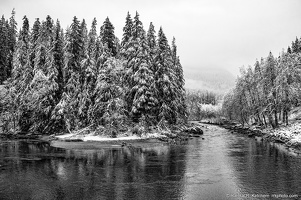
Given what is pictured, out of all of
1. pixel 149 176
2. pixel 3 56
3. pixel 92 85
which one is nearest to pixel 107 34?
pixel 92 85

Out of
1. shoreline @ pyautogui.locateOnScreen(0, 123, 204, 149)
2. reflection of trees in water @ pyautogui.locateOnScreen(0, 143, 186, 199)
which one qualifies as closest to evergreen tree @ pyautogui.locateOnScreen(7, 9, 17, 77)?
shoreline @ pyautogui.locateOnScreen(0, 123, 204, 149)

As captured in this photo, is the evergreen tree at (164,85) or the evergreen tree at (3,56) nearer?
the evergreen tree at (164,85)

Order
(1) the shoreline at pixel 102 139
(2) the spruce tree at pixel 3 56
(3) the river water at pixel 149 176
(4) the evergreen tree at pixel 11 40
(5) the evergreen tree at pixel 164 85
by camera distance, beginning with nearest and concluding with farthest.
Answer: (3) the river water at pixel 149 176 → (1) the shoreline at pixel 102 139 → (5) the evergreen tree at pixel 164 85 → (2) the spruce tree at pixel 3 56 → (4) the evergreen tree at pixel 11 40

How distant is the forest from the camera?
4103 centimetres

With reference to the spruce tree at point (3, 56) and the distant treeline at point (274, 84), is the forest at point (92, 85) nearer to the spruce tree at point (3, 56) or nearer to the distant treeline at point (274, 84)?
the spruce tree at point (3, 56)

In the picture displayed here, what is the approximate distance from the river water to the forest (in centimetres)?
1403

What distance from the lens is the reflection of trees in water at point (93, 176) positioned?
14844mm

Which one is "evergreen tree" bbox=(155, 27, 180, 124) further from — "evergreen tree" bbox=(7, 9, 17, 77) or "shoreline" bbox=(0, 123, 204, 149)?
"evergreen tree" bbox=(7, 9, 17, 77)

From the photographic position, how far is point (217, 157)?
26.4 meters

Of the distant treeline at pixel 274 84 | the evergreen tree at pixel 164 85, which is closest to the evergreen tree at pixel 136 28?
the evergreen tree at pixel 164 85

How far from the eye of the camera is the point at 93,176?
18.6m

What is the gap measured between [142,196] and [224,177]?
6.90 metres

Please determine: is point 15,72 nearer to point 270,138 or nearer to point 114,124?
point 114,124

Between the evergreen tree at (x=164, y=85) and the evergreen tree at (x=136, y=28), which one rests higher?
the evergreen tree at (x=136, y=28)
